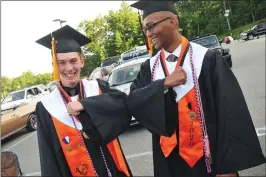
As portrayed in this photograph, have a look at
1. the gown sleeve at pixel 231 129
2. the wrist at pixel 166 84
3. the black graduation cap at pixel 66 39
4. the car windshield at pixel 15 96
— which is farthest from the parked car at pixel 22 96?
the gown sleeve at pixel 231 129

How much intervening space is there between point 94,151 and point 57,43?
892mm

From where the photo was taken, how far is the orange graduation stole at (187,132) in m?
1.99

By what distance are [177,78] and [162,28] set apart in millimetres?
378

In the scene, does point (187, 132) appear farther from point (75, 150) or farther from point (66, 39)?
point (66, 39)

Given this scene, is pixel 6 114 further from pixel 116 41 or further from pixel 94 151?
pixel 94 151

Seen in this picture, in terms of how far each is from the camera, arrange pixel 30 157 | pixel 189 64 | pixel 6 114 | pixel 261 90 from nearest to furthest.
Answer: pixel 189 64, pixel 30 157, pixel 261 90, pixel 6 114

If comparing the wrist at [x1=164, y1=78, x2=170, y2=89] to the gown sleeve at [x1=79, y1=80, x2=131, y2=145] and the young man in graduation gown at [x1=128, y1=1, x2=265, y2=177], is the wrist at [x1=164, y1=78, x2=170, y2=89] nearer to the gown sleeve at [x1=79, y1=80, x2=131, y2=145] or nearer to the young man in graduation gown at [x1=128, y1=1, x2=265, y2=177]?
the young man in graduation gown at [x1=128, y1=1, x2=265, y2=177]

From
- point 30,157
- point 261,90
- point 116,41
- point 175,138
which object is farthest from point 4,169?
point 261,90

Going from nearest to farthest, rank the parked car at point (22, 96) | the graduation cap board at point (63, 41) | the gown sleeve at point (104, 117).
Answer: the gown sleeve at point (104, 117)
the graduation cap board at point (63, 41)
the parked car at point (22, 96)

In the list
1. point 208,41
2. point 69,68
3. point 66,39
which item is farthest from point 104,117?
point 208,41

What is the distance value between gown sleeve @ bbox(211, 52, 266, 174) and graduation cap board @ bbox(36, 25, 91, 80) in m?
1.11

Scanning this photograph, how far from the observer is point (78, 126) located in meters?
2.25

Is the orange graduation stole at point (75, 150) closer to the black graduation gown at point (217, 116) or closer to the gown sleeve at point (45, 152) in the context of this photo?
the gown sleeve at point (45, 152)

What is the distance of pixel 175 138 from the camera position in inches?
80.7
